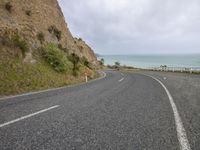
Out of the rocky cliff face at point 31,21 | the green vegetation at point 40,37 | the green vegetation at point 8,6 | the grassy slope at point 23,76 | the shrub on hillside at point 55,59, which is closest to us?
the grassy slope at point 23,76

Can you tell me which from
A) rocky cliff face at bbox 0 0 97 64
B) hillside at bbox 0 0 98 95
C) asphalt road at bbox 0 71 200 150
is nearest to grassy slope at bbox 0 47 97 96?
hillside at bbox 0 0 98 95

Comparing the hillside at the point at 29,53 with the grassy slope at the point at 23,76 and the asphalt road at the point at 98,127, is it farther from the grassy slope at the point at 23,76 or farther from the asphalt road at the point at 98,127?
the asphalt road at the point at 98,127

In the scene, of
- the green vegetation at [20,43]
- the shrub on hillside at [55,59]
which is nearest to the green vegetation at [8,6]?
the green vegetation at [20,43]

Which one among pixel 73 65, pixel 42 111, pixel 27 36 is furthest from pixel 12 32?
pixel 42 111

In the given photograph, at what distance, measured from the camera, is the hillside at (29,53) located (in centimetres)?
1532

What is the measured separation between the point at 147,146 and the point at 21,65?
575 inches

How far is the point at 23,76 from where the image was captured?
1584 cm

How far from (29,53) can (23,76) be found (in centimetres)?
391

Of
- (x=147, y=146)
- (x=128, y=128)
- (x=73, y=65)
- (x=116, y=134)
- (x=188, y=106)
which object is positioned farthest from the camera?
(x=73, y=65)

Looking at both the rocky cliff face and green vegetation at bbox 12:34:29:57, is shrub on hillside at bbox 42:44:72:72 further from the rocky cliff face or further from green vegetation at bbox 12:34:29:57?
green vegetation at bbox 12:34:29:57

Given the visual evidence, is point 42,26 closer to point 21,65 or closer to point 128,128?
point 21,65

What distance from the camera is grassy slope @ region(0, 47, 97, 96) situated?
13.9 metres

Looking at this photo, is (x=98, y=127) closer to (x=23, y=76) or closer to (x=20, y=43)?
(x=23, y=76)

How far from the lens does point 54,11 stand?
32625 millimetres
